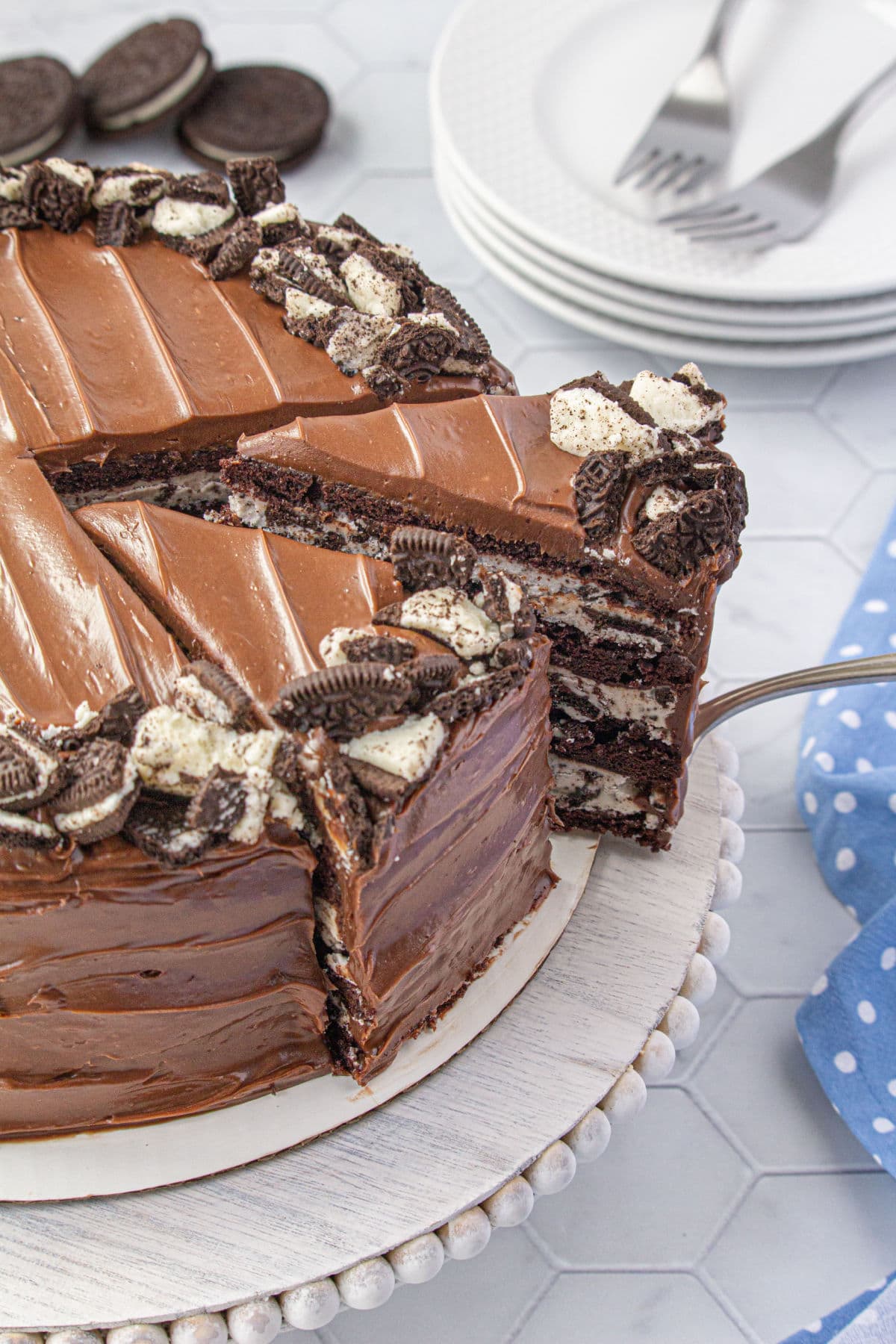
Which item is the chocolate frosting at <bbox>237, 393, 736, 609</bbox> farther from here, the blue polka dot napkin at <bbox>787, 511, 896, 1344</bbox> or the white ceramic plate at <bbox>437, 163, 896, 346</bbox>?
the white ceramic plate at <bbox>437, 163, 896, 346</bbox>

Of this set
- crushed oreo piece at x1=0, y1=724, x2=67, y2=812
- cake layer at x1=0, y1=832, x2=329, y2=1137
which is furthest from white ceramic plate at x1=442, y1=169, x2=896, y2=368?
crushed oreo piece at x1=0, y1=724, x2=67, y2=812

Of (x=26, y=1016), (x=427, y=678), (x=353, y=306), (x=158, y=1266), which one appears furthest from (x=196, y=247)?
(x=158, y=1266)

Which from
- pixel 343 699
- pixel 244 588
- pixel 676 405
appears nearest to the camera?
pixel 343 699

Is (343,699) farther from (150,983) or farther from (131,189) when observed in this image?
(131,189)

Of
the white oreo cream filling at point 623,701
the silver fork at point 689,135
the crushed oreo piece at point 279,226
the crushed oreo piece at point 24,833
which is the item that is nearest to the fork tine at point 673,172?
the silver fork at point 689,135

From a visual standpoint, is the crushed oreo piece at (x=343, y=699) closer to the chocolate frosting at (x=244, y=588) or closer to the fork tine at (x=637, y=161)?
the chocolate frosting at (x=244, y=588)

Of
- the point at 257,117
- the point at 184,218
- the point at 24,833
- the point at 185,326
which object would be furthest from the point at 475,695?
the point at 257,117

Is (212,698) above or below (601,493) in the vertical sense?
below
